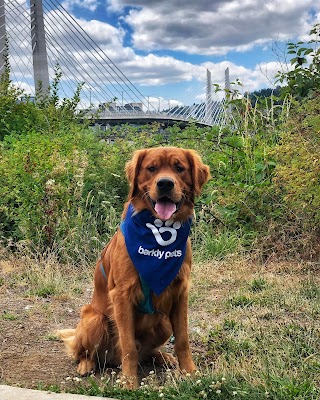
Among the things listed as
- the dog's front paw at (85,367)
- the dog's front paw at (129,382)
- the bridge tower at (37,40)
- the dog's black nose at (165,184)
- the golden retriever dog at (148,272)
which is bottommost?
the dog's front paw at (85,367)

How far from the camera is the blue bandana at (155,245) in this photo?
11.3 feet

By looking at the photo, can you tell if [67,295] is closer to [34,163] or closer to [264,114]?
[34,163]

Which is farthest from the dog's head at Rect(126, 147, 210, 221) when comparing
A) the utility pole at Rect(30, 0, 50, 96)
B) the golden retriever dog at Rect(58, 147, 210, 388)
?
the utility pole at Rect(30, 0, 50, 96)

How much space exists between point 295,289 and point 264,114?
440 cm

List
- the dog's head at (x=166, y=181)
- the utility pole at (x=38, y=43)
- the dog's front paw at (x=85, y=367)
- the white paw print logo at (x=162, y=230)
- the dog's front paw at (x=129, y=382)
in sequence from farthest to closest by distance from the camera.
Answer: the utility pole at (x=38, y=43) < the dog's front paw at (x=85, y=367) < the white paw print logo at (x=162, y=230) < the dog's head at (x=166, y=181) < the dog's front paw at (x=129, y=382)

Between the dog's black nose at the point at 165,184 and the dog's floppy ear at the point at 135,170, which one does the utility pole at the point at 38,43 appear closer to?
the dog's floppy ear at the point at 135,170

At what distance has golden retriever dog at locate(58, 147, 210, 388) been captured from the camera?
3.47 meters

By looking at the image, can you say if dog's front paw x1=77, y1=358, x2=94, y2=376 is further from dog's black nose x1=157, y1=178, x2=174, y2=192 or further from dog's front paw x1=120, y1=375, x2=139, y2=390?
dog's black nose x1=157, y1=178, x2=174, y2=192

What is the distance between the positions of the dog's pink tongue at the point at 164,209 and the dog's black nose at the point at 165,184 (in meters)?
0.12

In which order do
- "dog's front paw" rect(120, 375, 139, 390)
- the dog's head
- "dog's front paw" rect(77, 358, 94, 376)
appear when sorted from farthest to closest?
"dog's front paw" rect(77, 358, 94, 376)
the dog's head
"dog's front paw" rect(120, 375, 139, 390)

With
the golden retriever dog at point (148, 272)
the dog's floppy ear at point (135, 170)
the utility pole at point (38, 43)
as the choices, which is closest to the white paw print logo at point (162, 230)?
the golden retriever dog at point (148, 272)

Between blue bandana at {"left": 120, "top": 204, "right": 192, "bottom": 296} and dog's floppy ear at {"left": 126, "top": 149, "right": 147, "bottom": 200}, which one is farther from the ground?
dog's floppy ear at {"left": 126, "top": 149, "right": 147, "bottom": 200}

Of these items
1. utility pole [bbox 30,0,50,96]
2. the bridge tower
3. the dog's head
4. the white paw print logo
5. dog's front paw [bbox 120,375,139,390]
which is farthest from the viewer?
utility pole [bbox 30,0,50,96]

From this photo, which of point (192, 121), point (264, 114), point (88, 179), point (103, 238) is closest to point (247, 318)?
point (103, 238)
